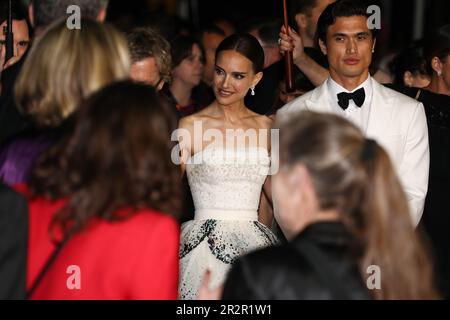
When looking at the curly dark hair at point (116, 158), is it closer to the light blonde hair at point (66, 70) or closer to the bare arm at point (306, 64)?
the light blonde hair at point (66, 70)

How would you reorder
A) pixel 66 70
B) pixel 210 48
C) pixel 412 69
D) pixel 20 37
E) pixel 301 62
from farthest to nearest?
pixel 210 48 → pixel 412 69 → pixel 301 62 → pixel 20 37 → pixel 66 70

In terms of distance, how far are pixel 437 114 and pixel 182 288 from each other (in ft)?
5.60

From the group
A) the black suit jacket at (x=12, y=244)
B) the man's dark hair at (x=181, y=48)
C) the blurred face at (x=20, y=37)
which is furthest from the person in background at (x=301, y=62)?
the black suit jacket at (x=12, y=244)

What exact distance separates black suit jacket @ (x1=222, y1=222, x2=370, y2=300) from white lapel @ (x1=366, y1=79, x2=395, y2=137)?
2287 mm

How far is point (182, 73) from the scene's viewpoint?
23.3 feet

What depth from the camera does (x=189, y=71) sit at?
7.11 metres

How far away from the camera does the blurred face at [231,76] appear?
17.4 ft

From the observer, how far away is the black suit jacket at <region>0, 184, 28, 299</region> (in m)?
2.80

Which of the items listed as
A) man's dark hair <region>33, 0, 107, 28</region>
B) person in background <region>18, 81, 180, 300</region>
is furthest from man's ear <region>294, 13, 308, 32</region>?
person in background <region>18, 81, 180, 300</region>

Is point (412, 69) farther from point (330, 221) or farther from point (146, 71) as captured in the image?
point (330, 221)

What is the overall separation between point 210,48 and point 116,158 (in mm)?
5704

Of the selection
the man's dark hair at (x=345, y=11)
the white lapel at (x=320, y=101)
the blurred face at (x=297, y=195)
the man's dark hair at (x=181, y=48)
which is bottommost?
the man's dark hair at (x=181, y=48)

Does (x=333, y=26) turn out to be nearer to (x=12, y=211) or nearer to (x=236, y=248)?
(x=236, y=248)

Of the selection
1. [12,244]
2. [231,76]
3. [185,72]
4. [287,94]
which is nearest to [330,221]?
[12,244]
